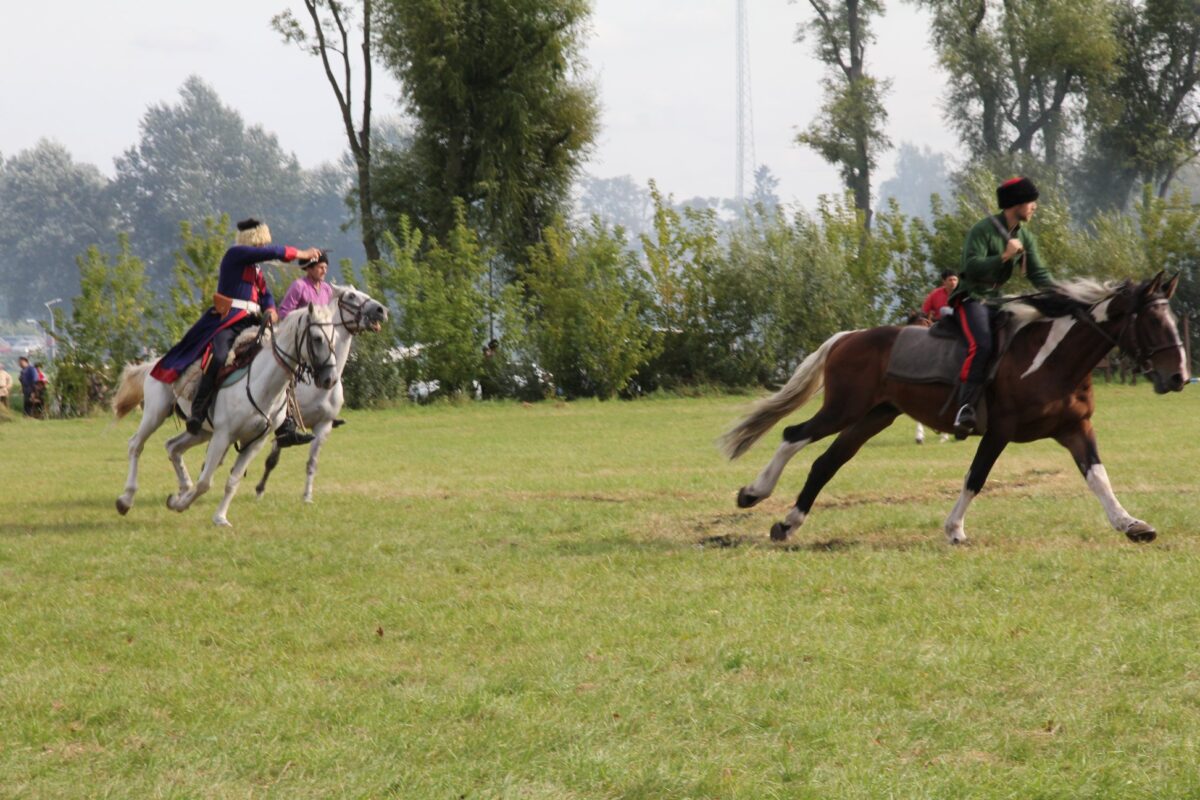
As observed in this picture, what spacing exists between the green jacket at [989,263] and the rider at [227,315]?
5852 millimetres

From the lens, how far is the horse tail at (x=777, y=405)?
10945 mm

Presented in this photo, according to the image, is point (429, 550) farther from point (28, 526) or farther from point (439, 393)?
point (439, 393)

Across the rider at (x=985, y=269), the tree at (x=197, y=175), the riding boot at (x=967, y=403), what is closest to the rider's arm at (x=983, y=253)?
the rider at (x=985, y=269)

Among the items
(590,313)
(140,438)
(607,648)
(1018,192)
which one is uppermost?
(590,313)

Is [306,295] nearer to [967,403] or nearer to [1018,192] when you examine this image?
[967,403]

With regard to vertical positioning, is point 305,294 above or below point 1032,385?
above

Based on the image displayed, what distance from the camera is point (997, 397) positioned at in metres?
9.98

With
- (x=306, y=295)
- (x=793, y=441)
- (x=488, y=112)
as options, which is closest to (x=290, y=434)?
(x=306, y=295)

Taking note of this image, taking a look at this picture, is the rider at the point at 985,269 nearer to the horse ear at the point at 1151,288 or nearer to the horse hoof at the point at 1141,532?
the horse ear at the point at 1151,288

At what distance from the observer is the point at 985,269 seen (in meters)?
10.1

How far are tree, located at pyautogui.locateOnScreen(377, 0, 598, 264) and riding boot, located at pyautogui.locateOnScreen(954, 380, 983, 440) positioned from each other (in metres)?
30.1

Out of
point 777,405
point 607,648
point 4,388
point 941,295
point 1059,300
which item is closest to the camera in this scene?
point 607,648

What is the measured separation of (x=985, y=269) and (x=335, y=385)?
6.96 m

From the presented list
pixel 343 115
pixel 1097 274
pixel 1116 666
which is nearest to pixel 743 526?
pixel 1116 666
